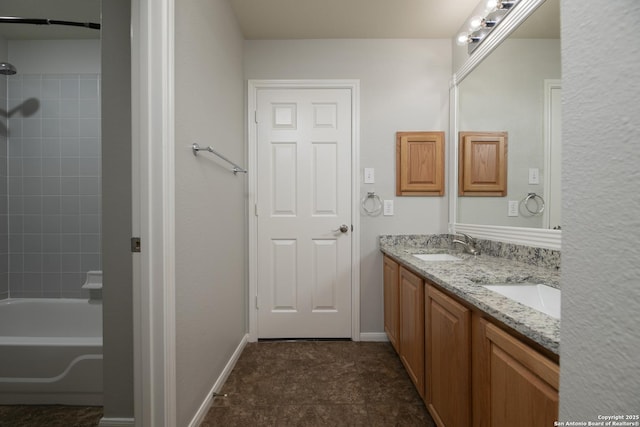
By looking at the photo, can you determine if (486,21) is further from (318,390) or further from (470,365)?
(318,390)

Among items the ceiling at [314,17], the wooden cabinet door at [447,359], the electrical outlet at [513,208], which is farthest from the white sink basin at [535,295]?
the ceiling at [314,17]

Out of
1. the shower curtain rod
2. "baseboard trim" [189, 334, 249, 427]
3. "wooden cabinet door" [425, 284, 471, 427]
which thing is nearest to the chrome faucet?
"wooden cabinet door" [425, 284, 471, 427]

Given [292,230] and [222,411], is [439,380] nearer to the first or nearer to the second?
[222,411]

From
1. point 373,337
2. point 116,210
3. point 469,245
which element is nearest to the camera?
point 116,210

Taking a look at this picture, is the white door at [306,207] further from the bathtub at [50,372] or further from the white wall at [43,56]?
the white wall at [43,56]

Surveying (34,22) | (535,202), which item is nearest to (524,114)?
(535,202)

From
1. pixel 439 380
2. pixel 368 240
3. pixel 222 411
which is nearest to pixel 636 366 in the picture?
pixel 439 380

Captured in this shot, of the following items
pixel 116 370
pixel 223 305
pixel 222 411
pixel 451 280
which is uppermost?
pixel 451 280

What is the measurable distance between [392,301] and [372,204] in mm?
818

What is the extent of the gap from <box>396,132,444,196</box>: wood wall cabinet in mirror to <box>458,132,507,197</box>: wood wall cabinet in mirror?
0.17 m

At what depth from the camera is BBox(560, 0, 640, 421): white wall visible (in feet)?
1.14

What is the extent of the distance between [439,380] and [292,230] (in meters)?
1.52

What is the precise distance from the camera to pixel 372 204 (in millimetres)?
2389

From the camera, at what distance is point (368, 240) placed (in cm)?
239
